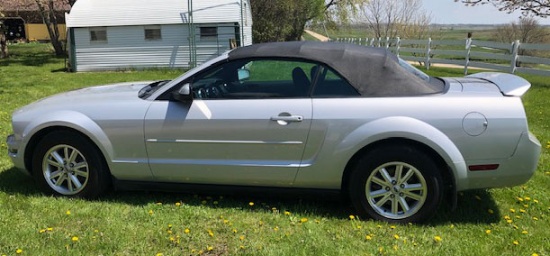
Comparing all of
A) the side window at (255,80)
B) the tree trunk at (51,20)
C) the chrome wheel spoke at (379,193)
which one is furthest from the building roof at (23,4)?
the chrome wheel spoke at (379,193)

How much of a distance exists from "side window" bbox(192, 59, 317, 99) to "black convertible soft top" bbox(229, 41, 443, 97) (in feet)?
0.26

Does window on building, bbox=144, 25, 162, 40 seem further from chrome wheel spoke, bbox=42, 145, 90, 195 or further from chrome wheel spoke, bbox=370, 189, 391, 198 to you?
chrome wheel spoke, bbox=370, 189, 391, 198

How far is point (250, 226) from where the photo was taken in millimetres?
3754

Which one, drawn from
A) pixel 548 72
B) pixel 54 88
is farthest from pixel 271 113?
pixel 548 72

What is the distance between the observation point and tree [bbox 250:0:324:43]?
36219mm

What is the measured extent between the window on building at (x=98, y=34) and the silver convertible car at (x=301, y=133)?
58.0ft

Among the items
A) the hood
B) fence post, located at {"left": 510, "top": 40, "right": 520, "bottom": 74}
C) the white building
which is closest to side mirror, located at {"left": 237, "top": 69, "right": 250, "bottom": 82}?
the hood

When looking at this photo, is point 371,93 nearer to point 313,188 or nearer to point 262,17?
point 313,188

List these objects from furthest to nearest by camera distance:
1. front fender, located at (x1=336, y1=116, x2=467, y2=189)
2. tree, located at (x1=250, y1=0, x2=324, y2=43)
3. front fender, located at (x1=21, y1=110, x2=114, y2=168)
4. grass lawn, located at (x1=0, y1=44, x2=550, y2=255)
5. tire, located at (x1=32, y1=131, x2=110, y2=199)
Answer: tree, located at (x1=250, y1=0, x2=324, y2=43)
tire, located at (x1=32, y1=131, x2=110, y2=199)
front fender, located at (x1=21, y1=110, x2=114, y2=168)
front fender, located at (x1=336, y1=116, x2=467, y2=189)
grass lawn, located at (x1=0, y1=44, x2=550, y2=255)

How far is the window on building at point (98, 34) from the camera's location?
67.7 feet

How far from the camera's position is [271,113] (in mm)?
3742

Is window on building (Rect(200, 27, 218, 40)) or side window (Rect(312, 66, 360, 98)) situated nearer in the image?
side window (Rect(312, 66, 360, 98))

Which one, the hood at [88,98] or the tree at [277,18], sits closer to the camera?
the hood at [88,98]

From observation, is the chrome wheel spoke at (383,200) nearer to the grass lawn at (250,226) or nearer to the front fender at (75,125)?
the grass lawn at (250,226)
